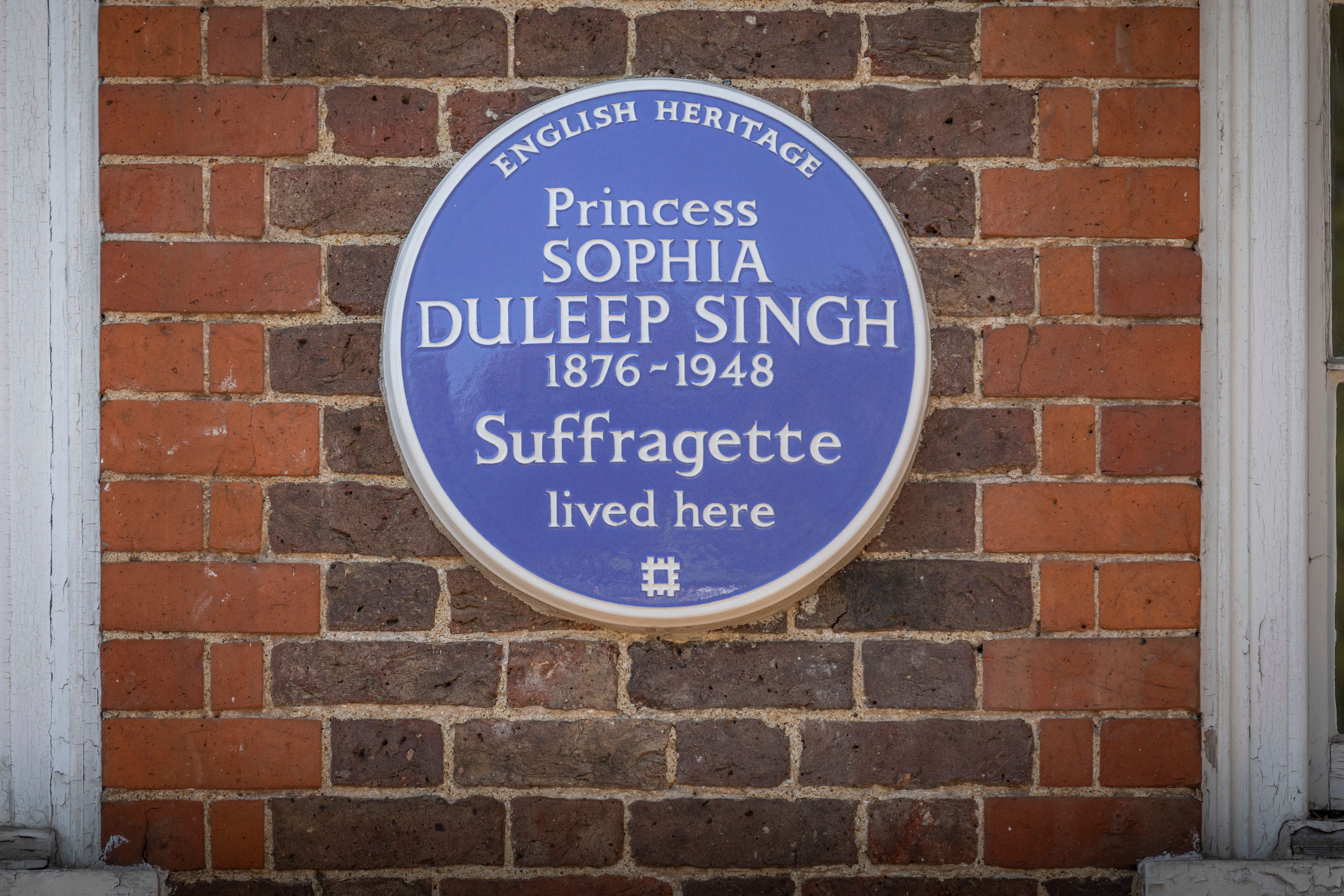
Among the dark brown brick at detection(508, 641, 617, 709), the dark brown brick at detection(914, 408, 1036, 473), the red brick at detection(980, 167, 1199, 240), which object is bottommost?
the dark brown brick at detection(508, 641, 617, 709)

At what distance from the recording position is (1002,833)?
4.30 feet

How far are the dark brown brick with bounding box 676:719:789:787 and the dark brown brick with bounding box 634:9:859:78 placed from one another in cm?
94

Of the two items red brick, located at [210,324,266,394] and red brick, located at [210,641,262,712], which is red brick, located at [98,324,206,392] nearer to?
red brick, located at [210,324,266,394]

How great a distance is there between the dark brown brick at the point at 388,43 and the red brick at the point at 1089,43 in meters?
0.72

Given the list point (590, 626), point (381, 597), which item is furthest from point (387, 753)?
point (590, 626)

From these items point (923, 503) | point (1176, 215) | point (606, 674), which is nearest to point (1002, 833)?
point (923, 503)

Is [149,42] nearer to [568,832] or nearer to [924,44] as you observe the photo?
[924,44]

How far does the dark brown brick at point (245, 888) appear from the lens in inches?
51.7

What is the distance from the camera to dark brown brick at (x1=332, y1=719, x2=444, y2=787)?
1307 mm

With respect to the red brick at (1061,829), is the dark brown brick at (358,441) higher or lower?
higher

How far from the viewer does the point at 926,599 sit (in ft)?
4.32

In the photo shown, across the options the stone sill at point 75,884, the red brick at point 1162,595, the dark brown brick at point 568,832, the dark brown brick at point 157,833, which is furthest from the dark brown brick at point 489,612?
the red brick at point 1162,595

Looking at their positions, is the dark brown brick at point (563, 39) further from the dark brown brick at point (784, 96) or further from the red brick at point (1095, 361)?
the red brick at point (1095, 361)

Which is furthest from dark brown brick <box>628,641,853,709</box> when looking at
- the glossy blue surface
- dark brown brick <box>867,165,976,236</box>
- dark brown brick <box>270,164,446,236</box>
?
dark brown brick <box>270,164,446,236</box>
